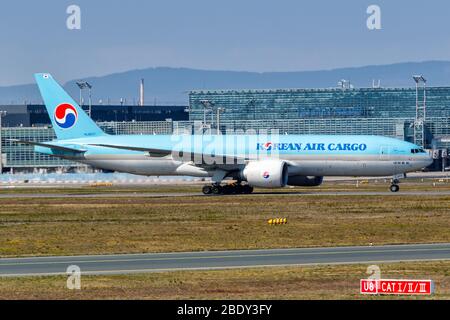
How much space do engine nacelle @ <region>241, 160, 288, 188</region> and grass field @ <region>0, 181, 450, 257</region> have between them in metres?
1.89

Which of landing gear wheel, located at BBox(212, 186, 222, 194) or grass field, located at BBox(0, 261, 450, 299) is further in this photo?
landing gear wheel, located at BBox(212, 186, 222, 194)

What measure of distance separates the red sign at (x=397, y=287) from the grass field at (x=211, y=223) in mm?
14970

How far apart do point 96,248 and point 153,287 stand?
43.4 ft

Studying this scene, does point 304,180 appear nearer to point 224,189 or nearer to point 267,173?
point 267,173

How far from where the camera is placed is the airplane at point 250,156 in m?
80.2

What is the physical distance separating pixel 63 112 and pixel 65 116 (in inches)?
14.6

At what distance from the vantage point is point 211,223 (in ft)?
178

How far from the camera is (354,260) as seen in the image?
37.4 metres

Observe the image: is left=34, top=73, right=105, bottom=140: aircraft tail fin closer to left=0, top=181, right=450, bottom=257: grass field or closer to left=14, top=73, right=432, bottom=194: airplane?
left=14, top=73, right=432, bottom=194: airplane

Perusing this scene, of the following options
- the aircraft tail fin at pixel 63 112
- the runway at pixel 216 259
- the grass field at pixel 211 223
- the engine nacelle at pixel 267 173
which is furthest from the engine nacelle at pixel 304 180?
the runway at pixel 216 259

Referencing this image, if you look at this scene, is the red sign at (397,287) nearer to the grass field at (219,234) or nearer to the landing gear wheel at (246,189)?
the grass field at (219,234)

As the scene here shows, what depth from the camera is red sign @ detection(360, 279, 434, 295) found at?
27.8 metres

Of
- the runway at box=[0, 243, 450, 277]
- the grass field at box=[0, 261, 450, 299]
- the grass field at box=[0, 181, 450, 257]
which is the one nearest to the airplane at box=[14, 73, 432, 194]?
the grass field at box=[0, 181, 450, 257]
